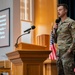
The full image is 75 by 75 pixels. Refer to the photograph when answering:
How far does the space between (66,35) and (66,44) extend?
4.7 inches

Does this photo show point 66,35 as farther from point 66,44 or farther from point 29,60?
point 29,60

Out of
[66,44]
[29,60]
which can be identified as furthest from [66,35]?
[29,60]

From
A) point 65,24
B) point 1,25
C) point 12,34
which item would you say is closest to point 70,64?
point 65,24

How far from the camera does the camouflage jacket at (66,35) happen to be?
305cm

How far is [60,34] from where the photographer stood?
3131 mm

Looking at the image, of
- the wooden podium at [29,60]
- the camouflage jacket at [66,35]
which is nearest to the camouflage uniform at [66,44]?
the camouflage jacket at [66,35]

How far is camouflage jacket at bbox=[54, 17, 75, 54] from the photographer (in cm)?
305

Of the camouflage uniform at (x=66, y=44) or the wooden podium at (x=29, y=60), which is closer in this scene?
the wooden podium at (x=29, y=60)

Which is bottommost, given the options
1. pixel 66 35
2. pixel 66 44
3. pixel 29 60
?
pixel 29 60

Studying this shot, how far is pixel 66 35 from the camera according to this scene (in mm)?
3084

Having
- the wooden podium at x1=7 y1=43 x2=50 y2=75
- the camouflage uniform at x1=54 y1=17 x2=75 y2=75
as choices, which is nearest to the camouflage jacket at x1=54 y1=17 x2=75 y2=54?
the camouflage uniform at x1=54 y1=17 x2=75 y2=75

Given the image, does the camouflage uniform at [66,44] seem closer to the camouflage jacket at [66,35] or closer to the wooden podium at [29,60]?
the camouflage jacket at [66,35]

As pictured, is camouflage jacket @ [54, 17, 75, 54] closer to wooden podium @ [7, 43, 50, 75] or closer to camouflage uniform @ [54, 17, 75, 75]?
camouflage uniform @ [54, 17, 75, 75]

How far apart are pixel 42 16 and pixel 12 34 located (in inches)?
38.6
